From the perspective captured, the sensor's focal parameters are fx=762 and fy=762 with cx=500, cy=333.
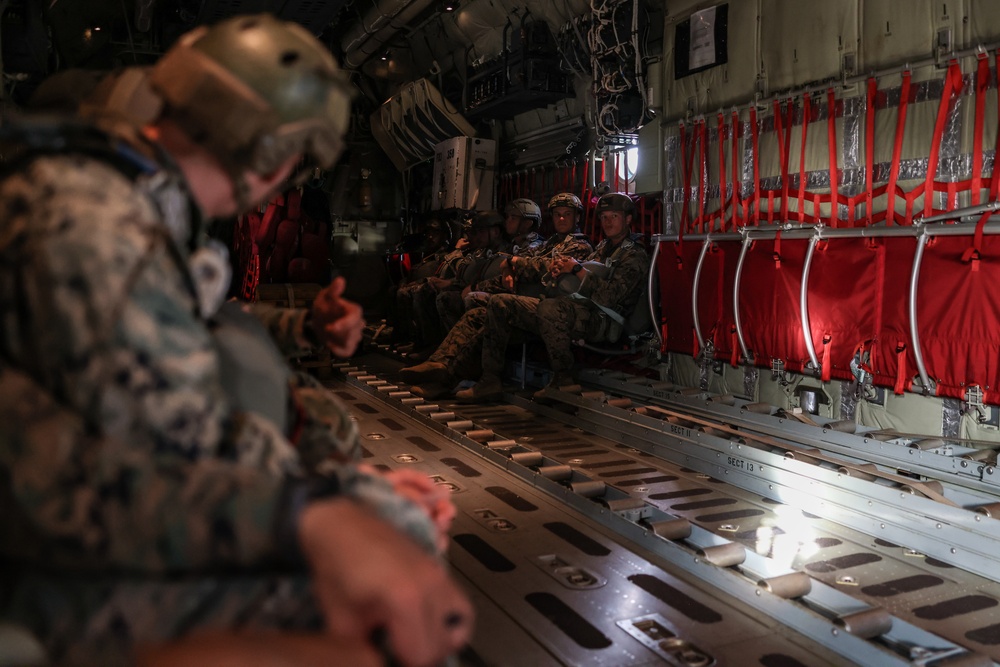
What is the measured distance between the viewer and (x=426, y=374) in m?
6.36

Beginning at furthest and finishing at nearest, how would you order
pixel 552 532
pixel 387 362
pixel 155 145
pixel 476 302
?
pixel 387 362, pixel 476 302, pixel 552 532, pixel 155 145

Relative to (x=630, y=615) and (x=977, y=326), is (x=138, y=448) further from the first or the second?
(x=977, y=326)

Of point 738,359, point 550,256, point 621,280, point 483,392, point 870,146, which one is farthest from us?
point 550,256

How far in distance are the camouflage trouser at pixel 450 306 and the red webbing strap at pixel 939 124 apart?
458 centimetres

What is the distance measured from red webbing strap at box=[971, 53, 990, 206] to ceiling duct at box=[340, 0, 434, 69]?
601cm

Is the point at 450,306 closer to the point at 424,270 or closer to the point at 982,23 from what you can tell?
the point at 424,270

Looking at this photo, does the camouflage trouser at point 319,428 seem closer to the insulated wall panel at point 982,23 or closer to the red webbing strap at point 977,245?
the red webbing strap at point 977,245

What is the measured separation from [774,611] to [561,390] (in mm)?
3434

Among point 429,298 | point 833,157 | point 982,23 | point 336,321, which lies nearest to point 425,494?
point 336,321

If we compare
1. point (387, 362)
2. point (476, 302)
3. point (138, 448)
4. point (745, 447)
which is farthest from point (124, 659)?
point (387, 362)

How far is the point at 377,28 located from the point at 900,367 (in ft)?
24.6

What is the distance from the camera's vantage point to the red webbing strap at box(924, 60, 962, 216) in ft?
13.6

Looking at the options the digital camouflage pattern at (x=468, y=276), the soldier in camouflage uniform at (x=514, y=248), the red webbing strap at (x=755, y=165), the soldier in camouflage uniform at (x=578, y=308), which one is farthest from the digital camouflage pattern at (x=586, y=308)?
the digital camouflage pattern at (x=468, y=276)

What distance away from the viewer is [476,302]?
281 inches
